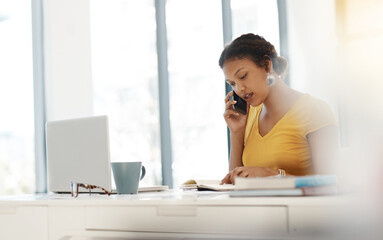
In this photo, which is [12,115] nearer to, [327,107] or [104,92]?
[104,92]

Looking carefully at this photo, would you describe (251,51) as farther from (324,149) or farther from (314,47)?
(314,47)

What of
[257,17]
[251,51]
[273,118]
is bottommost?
[273,118]

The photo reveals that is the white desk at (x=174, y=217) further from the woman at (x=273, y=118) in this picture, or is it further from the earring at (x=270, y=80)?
the earring at (x=270, y=80)

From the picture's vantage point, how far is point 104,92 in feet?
13.0

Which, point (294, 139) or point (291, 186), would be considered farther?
point (294, 139)

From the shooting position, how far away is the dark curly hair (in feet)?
6.32

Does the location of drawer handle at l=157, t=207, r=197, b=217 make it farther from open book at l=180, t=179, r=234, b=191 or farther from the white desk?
open book at l=180, t=179, r=234, b=191

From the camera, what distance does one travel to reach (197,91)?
3902mm

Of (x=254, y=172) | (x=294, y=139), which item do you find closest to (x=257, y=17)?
(x=294, y=139)

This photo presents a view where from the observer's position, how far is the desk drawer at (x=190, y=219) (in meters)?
1.05

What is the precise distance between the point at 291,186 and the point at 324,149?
781mm

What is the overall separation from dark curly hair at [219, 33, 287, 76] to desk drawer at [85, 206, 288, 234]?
89cm

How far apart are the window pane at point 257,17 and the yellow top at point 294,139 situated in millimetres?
1709

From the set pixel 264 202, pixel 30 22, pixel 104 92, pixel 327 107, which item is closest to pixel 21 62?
pixel 30 22
